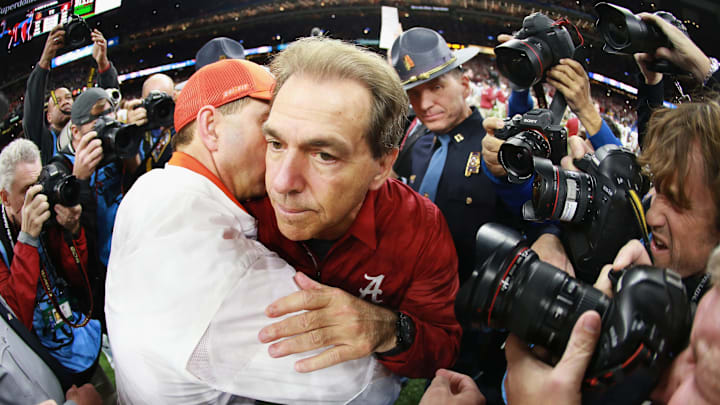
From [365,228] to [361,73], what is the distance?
0.52m

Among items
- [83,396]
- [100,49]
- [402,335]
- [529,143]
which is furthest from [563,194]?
[100,49]

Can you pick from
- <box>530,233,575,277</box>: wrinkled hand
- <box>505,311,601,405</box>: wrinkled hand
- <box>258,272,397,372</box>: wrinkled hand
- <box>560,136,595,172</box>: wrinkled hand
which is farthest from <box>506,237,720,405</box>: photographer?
<box>560,136,595,172</box>: wrinkled hand

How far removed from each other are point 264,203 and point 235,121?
33 cm

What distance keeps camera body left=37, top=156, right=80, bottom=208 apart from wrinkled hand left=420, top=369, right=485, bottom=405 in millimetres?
1793

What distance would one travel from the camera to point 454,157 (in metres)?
2.36

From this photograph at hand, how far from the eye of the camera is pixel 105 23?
272cm

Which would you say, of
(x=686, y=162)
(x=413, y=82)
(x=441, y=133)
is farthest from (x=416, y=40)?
(x=686, y=162)

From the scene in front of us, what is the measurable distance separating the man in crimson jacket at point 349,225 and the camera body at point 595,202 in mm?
417

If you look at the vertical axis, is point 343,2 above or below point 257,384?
above

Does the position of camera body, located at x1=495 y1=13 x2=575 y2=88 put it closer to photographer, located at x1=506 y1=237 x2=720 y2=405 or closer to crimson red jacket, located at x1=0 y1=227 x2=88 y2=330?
photographer, located at x1=506 y1=237 x2=720 y2=405

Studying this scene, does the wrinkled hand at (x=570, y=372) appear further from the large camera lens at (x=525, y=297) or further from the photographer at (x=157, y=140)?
the photographer at (x=157, y=140)

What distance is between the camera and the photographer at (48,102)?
7.53 feet

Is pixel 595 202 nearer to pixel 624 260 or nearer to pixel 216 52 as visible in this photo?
pixel 624 260

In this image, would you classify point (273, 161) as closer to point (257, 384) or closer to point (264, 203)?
point (264, 203)
